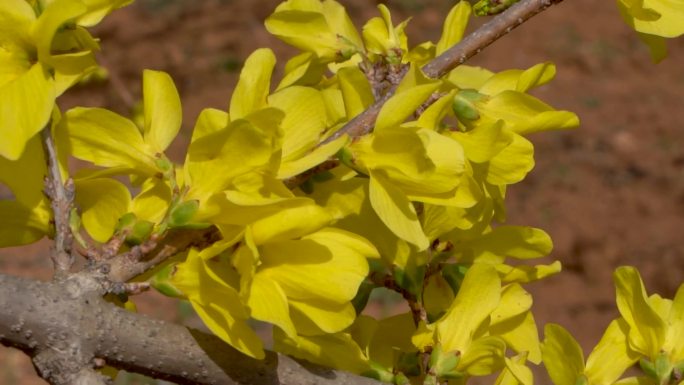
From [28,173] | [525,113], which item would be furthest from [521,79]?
[28,173]

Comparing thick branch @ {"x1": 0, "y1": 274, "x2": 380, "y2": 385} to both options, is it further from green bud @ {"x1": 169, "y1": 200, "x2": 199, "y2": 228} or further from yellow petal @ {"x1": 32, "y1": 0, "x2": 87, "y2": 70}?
yellow petal @ {"x1": 32, "y1": 0, "x2": 87, "y2": 70}

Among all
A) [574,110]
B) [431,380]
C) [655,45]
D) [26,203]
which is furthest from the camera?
[574,110]

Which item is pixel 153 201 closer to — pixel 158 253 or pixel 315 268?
pixel 158 253

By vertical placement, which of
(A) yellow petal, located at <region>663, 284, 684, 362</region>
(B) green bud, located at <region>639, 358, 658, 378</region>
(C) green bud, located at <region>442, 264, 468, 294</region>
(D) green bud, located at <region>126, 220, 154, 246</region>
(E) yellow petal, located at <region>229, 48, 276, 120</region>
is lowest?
(B) green bud, located at <region>639, 358, 658, 378</region>

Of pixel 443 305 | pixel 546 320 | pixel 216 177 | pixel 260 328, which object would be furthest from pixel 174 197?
pixel 546 320

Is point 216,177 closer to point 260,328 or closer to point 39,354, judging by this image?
point 39,354

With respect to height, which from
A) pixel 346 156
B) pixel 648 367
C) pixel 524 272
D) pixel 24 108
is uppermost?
pixel 24 108

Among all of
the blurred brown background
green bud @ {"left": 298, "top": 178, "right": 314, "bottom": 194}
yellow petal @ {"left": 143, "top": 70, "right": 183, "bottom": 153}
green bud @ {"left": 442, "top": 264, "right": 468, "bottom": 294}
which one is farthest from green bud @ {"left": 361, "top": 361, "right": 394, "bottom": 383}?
the blurred brown background

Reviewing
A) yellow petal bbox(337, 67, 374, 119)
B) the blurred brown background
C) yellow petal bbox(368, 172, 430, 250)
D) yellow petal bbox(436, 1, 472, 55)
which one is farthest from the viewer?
the blurred brown background
